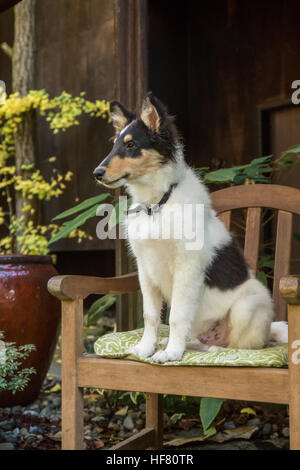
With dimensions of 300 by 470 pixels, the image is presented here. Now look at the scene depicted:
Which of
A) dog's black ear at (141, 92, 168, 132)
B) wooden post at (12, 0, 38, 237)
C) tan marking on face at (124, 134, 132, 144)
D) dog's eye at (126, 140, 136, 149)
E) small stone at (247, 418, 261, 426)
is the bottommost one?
small stone at (247, 418, 261, 426)

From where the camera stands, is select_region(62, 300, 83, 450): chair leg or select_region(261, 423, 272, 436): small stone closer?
select_region(62, 300, 83, 450): chair leg

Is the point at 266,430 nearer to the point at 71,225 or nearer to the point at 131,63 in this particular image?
the point at 71,225

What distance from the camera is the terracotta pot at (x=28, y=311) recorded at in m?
2.84

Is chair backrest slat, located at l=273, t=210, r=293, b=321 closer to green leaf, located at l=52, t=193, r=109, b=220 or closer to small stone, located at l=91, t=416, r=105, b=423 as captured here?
green leaf, located at l=52, t=193, r=109, b=220

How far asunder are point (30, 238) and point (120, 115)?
126 inches

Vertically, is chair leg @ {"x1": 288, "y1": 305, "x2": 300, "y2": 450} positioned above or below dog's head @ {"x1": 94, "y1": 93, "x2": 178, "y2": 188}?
below

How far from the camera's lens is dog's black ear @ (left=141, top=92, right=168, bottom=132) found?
5.44ft

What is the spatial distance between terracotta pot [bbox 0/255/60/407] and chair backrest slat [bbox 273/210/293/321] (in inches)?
57.4

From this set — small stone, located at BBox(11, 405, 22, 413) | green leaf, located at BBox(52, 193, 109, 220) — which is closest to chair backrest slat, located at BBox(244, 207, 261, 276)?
green leaf, located at BBox(52, 193, 109, 220)

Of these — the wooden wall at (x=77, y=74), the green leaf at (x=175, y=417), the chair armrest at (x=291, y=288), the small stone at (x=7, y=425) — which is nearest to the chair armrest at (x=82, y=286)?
the chair armrest at (x=291, y=288)

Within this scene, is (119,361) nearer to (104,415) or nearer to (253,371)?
(253,371)

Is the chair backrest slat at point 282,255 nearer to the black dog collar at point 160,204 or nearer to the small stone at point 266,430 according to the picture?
the black dog collar at point 160,204

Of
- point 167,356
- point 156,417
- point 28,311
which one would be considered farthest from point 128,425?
point 167,356
